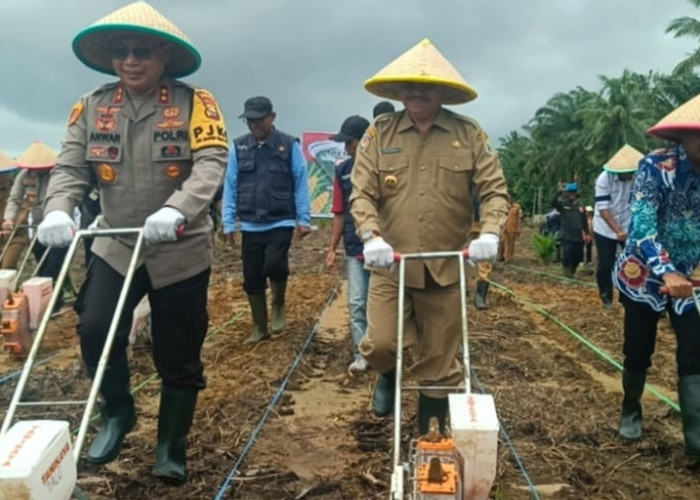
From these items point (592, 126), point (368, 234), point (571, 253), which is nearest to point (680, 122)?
point (368, 234)

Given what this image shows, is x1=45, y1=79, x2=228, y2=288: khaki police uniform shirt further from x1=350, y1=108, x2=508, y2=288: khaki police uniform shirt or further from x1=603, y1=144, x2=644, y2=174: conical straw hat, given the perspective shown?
x1=603, y1=144, x2=644, y2=174: conical straw hat

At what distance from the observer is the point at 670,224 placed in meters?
3.89

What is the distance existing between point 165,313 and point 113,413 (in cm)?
51

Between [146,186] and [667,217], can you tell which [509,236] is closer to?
[667,217]

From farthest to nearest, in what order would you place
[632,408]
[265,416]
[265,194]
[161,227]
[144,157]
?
[265,194] → [265,416] → [632,408] → [144,157] → [161,227]

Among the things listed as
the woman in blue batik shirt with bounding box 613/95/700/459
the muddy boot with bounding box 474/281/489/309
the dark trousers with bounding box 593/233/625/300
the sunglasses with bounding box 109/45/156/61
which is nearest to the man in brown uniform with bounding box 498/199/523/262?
the muddy boot with bounding box 474/281/489/309

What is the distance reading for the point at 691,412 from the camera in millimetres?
3719

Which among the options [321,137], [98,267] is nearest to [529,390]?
[98,267]

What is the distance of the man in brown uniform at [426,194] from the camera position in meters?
3.74

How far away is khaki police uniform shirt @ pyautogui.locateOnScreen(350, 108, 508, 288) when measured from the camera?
148 inches

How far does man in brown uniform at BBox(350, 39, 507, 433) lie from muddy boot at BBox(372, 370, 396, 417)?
21.5 inches

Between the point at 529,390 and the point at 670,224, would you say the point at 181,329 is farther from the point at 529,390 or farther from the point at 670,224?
the point at 529,390

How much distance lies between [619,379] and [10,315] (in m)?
4.53

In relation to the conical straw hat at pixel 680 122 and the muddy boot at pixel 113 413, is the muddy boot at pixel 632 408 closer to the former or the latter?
the conical straw hat at pixel 680 122
